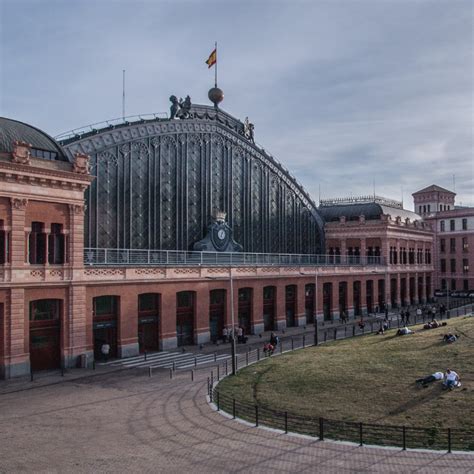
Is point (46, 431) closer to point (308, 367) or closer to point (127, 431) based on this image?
point (127, 431)

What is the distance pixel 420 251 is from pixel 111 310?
72050 mm

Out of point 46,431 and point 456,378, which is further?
point 456,378

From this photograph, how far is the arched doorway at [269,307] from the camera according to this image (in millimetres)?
62781

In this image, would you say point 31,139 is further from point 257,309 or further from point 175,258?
point 257,309

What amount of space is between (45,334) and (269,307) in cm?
2901

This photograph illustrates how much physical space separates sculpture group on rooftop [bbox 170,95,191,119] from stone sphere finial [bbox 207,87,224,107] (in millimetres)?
7400

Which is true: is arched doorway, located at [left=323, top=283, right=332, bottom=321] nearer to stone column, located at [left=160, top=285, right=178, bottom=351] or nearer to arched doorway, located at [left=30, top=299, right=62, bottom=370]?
stone column, located at [left=160, top=285, right=178, bottom=351]

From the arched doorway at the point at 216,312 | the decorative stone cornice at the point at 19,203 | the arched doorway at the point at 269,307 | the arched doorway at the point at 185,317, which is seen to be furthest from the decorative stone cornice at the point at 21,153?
the arched doorway at the point at 269,307

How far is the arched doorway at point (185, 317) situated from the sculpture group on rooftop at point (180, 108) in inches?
811

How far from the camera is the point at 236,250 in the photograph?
66.9 meters

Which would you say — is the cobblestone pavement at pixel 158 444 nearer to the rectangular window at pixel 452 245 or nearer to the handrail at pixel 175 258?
the handrail at pixel 175 258

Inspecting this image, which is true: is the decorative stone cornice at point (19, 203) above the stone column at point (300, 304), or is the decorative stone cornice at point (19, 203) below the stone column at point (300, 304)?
above

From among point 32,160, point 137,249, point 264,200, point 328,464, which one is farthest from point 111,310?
point 264,200

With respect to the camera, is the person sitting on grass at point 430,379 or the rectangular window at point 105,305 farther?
the rectangular window at point 105,305
